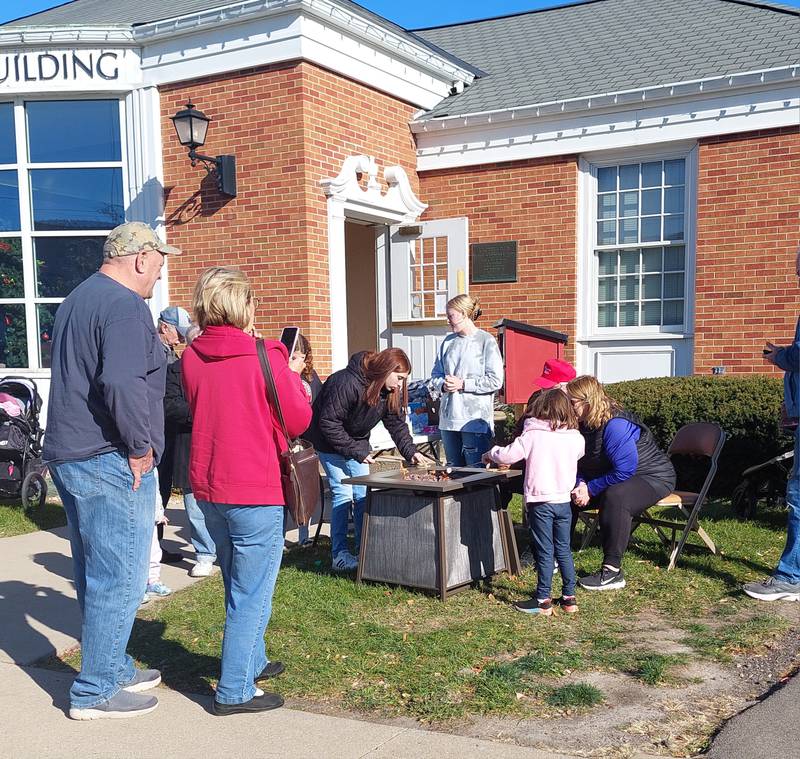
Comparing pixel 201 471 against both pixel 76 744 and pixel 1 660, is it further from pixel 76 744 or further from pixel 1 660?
pixel 1 660

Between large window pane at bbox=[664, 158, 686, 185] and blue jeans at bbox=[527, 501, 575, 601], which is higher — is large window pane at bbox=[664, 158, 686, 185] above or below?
above

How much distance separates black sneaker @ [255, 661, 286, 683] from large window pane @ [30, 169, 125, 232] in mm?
7333

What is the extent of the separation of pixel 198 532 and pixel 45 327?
18.4 ft

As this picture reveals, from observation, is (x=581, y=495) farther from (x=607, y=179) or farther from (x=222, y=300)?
(x=607, y=179)

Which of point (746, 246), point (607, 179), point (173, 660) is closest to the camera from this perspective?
point (173, 660)

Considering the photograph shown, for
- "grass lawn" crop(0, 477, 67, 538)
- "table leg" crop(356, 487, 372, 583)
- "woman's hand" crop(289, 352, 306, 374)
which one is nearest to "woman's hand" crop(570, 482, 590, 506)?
"table leg" crop(356, 487, 372, 583)

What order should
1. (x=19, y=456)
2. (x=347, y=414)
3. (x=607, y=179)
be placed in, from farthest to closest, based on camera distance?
(x=607, y=179) → (x=19, y=456) → (x=347, y=414)

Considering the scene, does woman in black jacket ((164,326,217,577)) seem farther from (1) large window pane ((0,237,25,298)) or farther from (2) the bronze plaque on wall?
(2) the bronze plaque on wall

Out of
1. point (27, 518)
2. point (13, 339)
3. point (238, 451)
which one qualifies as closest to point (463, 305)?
point (238, 451)

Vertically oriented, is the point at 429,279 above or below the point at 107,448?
above

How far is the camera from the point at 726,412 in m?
7.88

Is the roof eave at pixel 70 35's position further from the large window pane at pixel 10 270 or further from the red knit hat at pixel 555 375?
the red knit hat at pixel 555 375

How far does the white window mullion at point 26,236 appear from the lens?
33.6 ft

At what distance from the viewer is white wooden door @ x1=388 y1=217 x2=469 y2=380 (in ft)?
36.1
